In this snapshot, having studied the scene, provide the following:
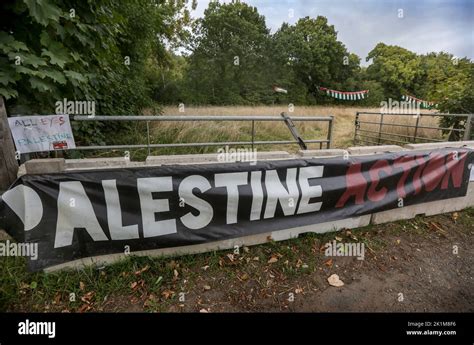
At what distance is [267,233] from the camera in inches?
123

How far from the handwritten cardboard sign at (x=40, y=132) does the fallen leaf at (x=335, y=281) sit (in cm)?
325

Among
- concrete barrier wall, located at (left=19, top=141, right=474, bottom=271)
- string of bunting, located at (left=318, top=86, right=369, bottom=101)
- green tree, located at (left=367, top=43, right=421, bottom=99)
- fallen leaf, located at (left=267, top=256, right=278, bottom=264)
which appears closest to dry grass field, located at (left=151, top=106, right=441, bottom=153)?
concrete barrier wall, located at (left=19, top=141, right=474, bottom=271)

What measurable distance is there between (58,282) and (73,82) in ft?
6.74

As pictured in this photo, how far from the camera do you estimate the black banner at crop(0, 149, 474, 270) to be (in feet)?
7.79

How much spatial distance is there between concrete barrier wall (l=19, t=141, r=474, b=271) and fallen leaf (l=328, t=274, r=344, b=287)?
698 millimetres

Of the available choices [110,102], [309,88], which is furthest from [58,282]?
[309,88]

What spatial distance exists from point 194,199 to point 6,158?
192cm

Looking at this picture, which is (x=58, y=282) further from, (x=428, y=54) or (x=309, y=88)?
(x=428, y=54)

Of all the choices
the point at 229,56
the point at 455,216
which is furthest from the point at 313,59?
the point at 455,216

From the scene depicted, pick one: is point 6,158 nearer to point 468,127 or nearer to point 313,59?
point 468,127

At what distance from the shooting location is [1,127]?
2.31 metres

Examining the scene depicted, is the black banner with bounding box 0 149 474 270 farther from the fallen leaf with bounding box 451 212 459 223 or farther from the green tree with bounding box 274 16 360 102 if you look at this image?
the green tree with bounding box 274 16 360 102

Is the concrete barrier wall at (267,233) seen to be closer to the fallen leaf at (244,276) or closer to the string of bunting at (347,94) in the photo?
the fallen leaf at (244,276)

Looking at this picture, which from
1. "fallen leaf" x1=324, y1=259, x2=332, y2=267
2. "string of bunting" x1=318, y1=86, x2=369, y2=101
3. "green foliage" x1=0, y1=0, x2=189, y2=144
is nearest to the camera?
"green foliage" x1=0, y1=0, x2=189, y2=144
